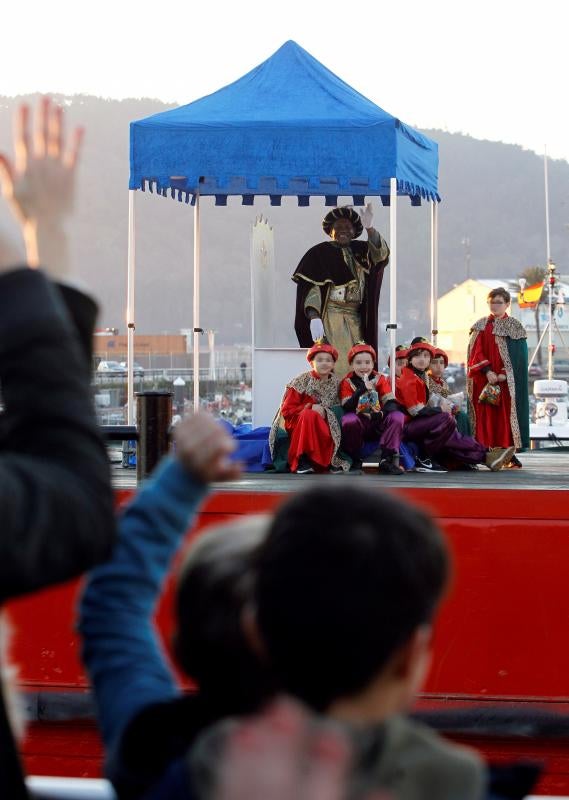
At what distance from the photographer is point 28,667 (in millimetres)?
5379

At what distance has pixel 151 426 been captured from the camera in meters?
5.41

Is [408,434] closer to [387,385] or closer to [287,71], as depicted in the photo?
[387,385]

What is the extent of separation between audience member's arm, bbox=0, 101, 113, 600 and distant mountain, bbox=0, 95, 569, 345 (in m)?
132

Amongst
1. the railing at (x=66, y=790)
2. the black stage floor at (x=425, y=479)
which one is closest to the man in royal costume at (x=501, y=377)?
the black stage floor at (x=425, y=479)

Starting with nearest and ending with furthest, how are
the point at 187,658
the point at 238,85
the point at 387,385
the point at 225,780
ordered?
the point at 225,780 < the point at 187,658 < the point at 387,385 < the point at 238,85

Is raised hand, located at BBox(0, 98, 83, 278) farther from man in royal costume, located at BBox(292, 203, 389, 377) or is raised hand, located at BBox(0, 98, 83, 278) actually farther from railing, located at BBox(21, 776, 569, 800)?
man in royal costume, located at BBox(292, 203, 389, 377)

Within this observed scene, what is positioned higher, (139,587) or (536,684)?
(139,587)

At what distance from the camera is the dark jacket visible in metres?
1.12

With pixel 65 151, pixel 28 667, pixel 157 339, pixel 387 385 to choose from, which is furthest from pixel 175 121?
pixel 157 339

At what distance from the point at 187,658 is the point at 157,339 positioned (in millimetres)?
92030

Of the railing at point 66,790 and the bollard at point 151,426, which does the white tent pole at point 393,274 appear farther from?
the railing at point 66,790

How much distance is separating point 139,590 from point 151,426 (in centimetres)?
391

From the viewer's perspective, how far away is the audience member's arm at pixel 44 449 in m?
1.12

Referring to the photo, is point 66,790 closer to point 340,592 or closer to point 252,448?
point 340,592
